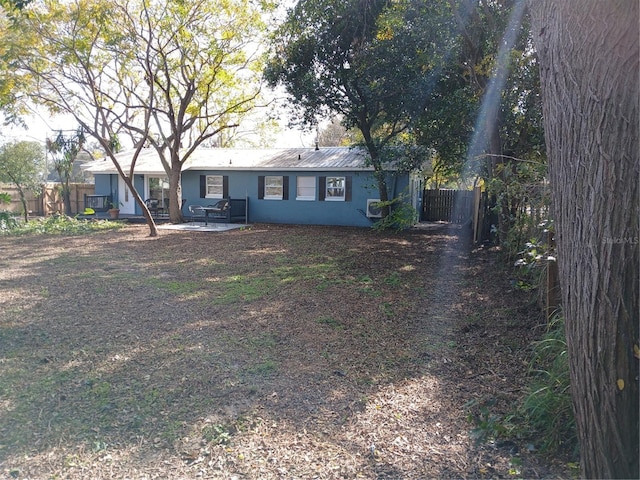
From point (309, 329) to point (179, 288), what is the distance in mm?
2836

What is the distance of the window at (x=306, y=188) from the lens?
1811 centimetres

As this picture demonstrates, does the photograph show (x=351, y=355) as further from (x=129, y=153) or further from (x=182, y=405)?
(x=129, y=153)

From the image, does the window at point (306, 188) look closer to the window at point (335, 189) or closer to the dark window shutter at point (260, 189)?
the window at point (335, 189)

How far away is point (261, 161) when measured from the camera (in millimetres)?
19266

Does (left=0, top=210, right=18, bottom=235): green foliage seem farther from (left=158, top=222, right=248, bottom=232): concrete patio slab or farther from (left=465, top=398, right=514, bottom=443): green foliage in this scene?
(left=465, top=398, right=514, bottom=443): green foliage

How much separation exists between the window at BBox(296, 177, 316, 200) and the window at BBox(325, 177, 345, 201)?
60 centimetres

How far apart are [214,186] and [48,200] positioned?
32.3 ft

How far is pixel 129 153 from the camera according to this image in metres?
23.2

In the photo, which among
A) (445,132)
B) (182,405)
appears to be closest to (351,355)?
(182,405)

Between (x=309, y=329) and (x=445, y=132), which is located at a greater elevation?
(x=445, y=132)

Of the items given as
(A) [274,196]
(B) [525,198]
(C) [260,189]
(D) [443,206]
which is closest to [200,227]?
(C) [260,189]

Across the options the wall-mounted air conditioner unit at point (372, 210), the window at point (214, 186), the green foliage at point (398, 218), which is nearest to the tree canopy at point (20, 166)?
the window at point (214, 186)

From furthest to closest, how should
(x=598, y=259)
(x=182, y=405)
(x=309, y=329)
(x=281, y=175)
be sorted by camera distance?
(x=281, y=175) < (x=309, y=329) < (x=182, y=405) < (x=598, y=259)

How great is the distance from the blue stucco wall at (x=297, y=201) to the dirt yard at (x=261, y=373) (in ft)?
29.6
